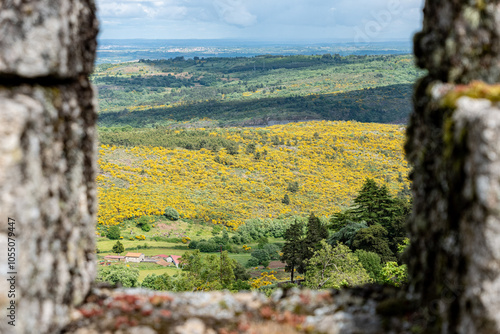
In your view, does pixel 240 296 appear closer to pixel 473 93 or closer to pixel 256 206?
pixel 473 93

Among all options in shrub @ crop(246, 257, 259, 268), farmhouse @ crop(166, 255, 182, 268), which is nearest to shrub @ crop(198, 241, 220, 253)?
shrub @ crop(246, 257, 259, 268)

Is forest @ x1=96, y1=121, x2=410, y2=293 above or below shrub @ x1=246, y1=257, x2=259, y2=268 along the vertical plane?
above

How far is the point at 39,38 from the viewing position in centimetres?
380

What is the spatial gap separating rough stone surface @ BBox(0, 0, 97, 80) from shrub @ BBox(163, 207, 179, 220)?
4848 centimetres

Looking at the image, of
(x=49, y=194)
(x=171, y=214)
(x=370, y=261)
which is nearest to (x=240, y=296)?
(x=49, y=194)

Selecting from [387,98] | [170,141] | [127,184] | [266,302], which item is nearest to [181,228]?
[127,184]

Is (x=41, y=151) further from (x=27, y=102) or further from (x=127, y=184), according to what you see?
(x=127, y=184)

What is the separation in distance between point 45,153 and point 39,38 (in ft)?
3.28

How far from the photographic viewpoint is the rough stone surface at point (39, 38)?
3701 mm

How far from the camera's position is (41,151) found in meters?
3.80

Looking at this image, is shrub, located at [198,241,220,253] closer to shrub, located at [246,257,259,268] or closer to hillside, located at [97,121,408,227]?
shrub, located at [246,257,259,268]

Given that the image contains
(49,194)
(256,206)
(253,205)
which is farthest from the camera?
(253,205)

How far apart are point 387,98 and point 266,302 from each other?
155 m

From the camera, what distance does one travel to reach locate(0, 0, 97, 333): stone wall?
11.6 ft
